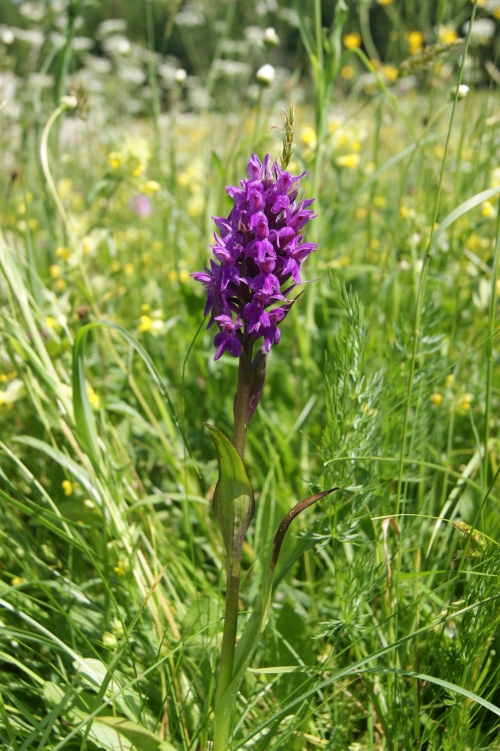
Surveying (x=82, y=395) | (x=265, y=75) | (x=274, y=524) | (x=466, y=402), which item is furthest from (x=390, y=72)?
(x=82, y=395)

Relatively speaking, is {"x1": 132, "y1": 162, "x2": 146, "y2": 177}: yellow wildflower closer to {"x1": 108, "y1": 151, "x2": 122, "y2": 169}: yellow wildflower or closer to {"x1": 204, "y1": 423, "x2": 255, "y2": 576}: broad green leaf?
{"x1": 108, "y1": 151, "x2": 122, "y2": 169}: yellow wildflower

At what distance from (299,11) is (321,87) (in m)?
0.20

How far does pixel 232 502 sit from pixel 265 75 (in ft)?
5.24

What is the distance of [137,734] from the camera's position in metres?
0.88

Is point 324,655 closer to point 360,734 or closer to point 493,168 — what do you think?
point 360,734

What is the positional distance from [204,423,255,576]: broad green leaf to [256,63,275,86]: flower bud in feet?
5.12

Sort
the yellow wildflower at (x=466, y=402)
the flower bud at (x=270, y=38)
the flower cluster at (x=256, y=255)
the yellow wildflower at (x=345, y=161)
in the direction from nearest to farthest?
the flower cluster at (x=256, y=255)
the yellow wildflower at (x=466, y=402)
the flower bud at (x=270, y=38)
the yellow wildflower at (x=345, y=161)

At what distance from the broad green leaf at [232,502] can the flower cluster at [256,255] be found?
0.15m

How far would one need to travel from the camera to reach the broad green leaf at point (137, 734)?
0.87 m

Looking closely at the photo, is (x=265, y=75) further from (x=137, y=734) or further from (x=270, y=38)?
(x=137, y=734)

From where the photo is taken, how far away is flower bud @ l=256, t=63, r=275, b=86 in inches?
78.3

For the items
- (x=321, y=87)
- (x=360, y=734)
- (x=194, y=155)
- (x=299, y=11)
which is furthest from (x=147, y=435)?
(x=194, y=155)

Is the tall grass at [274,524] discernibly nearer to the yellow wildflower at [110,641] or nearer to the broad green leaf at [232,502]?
the yellow wildflower at [110,641]

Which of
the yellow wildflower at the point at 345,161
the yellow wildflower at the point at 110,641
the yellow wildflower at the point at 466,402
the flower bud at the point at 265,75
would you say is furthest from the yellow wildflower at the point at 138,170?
the yellow wildflower at the point at 110,641
